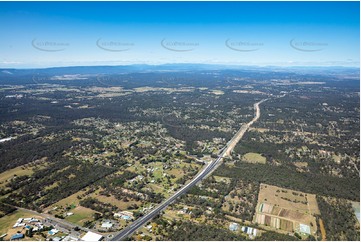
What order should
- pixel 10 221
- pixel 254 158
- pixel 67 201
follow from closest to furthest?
pixel 10 221
pixel 67 201
pixel 254 158

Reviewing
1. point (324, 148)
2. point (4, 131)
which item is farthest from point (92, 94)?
point (324, 148)

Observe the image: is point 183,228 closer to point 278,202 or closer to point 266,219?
point 266,219

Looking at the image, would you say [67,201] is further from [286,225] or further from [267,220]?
[286,225]

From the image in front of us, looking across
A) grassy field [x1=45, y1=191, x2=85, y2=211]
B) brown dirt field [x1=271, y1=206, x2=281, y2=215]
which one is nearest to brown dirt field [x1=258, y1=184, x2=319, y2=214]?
brown dirt field [x1=271, y1=206, x2=281, y2=215]

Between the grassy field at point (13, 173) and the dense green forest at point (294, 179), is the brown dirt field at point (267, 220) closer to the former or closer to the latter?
the dense green forest at point (294, 179)

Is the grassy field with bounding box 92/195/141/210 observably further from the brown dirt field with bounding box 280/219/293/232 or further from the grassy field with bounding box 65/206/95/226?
the brown dirt field with bounding box 280/219/293/232

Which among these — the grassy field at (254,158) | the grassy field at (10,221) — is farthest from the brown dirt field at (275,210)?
the grassy field at (10,221)

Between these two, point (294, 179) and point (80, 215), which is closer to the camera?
point (80, 215)

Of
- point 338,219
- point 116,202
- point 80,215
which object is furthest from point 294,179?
point 80,215
